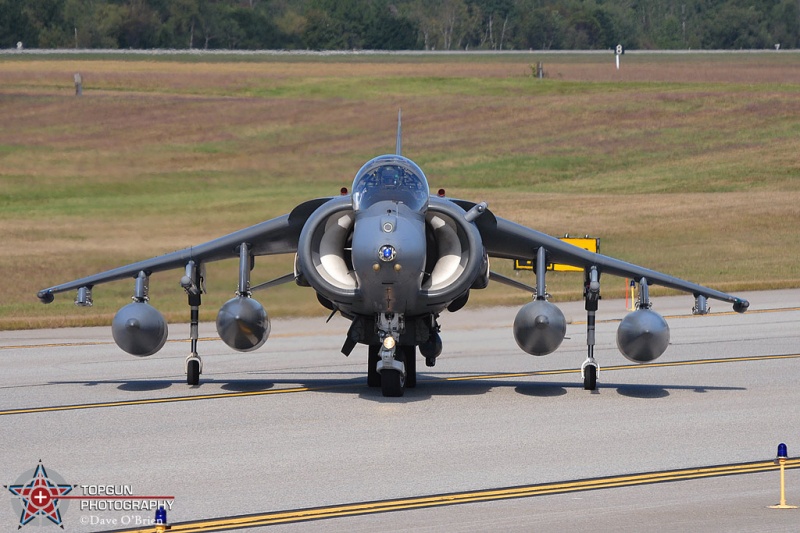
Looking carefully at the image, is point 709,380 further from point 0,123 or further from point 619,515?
point 0,123

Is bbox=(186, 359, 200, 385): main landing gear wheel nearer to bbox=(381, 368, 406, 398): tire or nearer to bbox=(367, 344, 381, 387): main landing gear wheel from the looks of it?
bbox=(367, 344, 381, 387): main landing gear wheel

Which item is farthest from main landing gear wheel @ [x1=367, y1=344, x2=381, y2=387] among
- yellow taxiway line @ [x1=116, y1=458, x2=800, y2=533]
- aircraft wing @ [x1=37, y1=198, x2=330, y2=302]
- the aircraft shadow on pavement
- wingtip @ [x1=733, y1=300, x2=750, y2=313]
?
yellow taxiway line @ [x1=116, y1=458, x2=800, y2=533]

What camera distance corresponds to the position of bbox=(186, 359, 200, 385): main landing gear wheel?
20328 mm

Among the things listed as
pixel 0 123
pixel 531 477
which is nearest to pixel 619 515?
pixel 531 477

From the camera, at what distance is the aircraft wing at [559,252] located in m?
19.7

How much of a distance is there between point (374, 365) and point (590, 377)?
3254mm

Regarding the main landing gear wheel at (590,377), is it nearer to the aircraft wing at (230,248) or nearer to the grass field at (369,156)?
the aircraft wing at (230,248)

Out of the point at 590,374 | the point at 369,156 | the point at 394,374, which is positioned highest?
the point at 369,156

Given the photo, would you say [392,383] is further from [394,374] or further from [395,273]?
[395,273]

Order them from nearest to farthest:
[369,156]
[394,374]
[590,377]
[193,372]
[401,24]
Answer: [394,374] → [590,377] → [193,372] → [369,156] → [401,24]

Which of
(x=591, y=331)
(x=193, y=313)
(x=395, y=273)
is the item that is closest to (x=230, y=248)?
(x=193, y=313)

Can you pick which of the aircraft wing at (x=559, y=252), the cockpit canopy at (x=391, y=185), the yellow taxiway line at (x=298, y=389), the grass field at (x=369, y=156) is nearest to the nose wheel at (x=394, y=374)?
the yellow taxiway line at (x=298, y=389)

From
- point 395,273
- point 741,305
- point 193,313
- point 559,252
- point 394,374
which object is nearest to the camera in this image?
point 395,273

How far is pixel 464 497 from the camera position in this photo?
1284 centimetres
